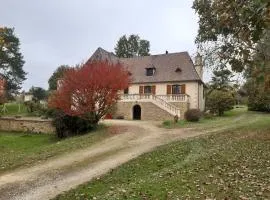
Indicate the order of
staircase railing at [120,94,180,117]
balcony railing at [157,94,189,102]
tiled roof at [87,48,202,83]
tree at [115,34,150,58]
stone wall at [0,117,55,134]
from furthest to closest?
tree at [115,34,150,58] → tiled roof at [87,48,202,83] → balcony railing at [157,94,189,102] → staircase railing at [120,94,180,117] → stone wall at [0,117,55,134]

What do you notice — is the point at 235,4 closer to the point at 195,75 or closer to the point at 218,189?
the point at 218,189

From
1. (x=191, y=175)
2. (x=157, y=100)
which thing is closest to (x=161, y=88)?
(x=157, y=100)

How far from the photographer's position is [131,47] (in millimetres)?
84500

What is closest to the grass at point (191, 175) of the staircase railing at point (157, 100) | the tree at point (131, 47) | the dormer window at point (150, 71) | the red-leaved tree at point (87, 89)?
the red-leaved tree at point (87, 89)

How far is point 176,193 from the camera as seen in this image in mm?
9719

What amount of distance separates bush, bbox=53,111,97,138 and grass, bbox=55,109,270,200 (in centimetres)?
1046

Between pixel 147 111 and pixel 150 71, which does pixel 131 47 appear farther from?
pixel 147 111

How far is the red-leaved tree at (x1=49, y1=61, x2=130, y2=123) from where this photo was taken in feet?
84.8

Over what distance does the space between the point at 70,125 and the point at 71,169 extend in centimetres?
1350

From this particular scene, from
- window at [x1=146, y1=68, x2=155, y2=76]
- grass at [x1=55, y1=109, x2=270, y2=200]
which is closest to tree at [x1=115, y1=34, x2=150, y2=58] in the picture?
window at [x1=146, y1=68, x2=155, y2=76]

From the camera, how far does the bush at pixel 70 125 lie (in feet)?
88.1

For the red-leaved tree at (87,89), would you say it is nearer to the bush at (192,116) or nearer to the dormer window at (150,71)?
the bush at (192,116)

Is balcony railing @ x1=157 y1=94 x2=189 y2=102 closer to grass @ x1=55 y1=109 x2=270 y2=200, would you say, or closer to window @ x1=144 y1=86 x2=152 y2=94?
window @ x1=144 y1=86 x2=152 y2=94

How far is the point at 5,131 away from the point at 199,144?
2472cm
